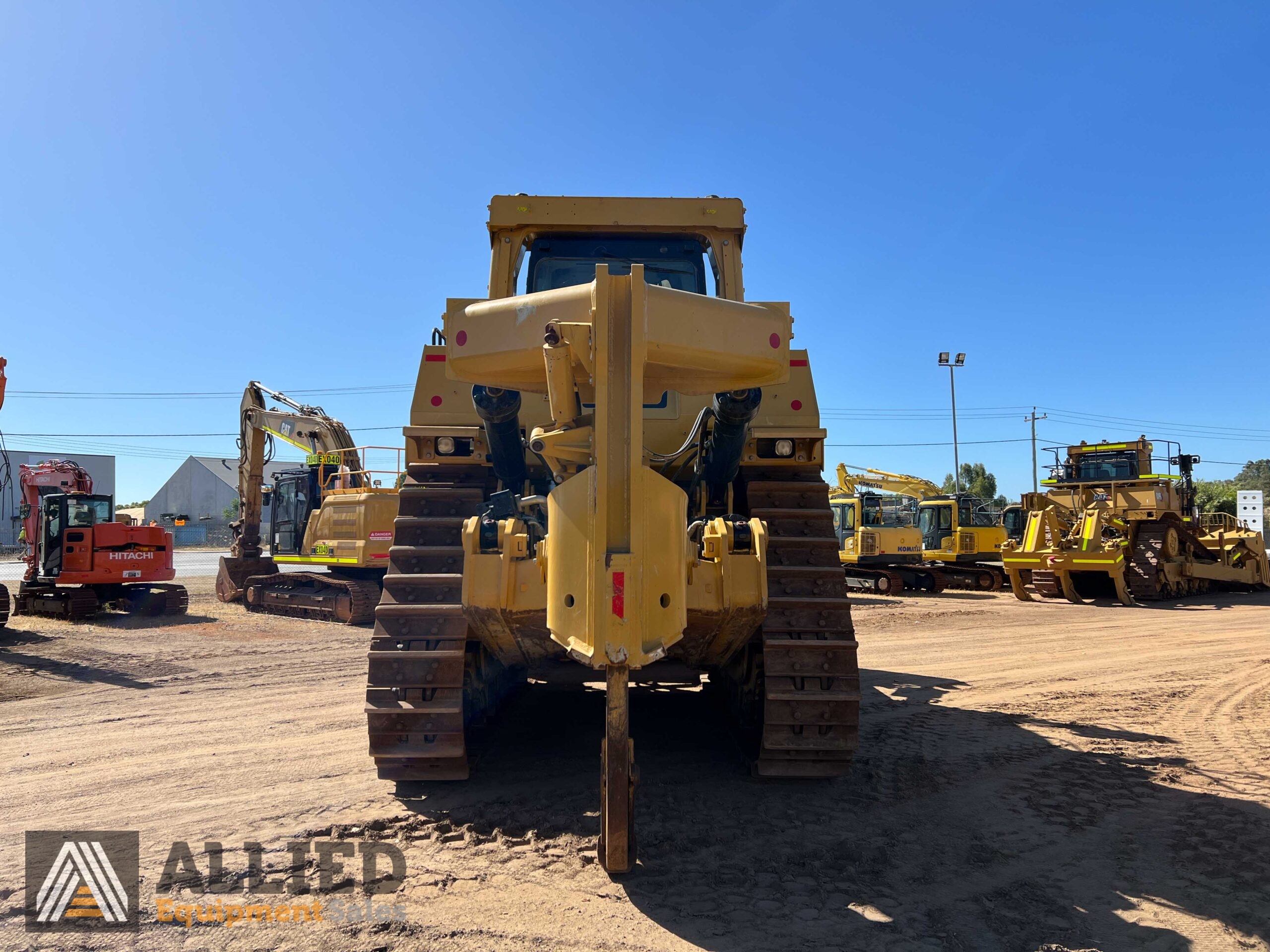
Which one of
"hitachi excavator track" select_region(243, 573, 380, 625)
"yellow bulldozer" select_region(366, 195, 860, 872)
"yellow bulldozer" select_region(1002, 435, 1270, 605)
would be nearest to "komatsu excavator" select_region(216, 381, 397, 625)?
"hitachi excavator track" select_region(243, 573, 380, 625)

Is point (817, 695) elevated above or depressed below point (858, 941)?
above

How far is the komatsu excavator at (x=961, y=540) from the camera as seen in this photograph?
2255cm

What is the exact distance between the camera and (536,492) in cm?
461

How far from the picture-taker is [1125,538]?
733 inches

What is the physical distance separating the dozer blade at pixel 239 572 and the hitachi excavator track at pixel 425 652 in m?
13.9

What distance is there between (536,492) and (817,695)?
6.11ft

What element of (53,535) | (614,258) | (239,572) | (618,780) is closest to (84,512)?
(53,535)

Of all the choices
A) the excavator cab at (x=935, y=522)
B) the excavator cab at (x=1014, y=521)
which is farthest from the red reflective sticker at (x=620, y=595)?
the excavator cab at (x=1014, y=521)

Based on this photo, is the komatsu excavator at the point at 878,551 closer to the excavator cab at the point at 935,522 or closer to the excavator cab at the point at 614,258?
the excavator cab at the point at 935,522

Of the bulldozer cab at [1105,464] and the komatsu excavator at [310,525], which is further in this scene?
the bulldozer cab at [1105,464]

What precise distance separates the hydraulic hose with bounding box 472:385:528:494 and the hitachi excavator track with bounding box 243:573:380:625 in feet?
34.1

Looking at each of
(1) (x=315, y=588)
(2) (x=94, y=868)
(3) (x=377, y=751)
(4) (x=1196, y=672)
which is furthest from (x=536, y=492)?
(1) (x=315, y=588)

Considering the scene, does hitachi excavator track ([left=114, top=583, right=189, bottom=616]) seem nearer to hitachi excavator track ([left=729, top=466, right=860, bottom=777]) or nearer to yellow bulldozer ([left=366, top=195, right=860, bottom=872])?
yellow bulldozer ([left=366, top=195, right=860, bottom=872])

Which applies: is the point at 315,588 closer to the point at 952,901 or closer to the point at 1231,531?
the point at 952,901
